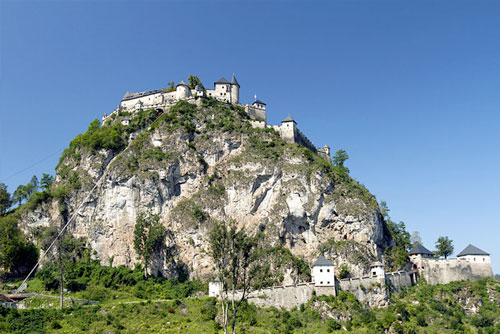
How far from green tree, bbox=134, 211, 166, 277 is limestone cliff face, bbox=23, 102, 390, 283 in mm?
1621

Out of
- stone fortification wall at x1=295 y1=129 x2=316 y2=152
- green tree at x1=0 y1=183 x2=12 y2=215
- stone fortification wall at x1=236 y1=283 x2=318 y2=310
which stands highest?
stone fortification wall at x1=295 y1=129 x2=316 y2=152

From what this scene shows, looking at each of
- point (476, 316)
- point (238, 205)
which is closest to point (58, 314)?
point (238, 205)

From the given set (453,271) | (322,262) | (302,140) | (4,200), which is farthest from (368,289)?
(4,200)

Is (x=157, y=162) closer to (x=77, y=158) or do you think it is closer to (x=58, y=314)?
(x=77, y=158)

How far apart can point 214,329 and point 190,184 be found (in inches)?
1266

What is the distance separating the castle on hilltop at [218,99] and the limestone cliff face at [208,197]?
611 centimetres

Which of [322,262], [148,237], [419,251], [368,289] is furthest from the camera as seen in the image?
[419,251]

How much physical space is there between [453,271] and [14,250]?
243ft

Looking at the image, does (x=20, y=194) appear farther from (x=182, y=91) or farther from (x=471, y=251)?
(x=471, y=251)

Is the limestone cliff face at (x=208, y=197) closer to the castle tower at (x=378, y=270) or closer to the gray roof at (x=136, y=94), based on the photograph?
the castle tower at (x=378, y=270)

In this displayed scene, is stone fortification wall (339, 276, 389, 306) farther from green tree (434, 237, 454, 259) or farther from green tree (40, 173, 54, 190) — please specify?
green tree (40, 173, 54, 190)

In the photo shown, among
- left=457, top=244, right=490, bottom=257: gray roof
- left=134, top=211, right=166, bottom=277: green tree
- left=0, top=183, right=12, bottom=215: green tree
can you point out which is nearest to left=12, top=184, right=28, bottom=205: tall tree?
left=0, top=183, right=12, bottom=215: green tree

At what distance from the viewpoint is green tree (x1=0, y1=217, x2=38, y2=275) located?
65.8 m

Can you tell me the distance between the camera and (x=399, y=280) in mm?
69000
